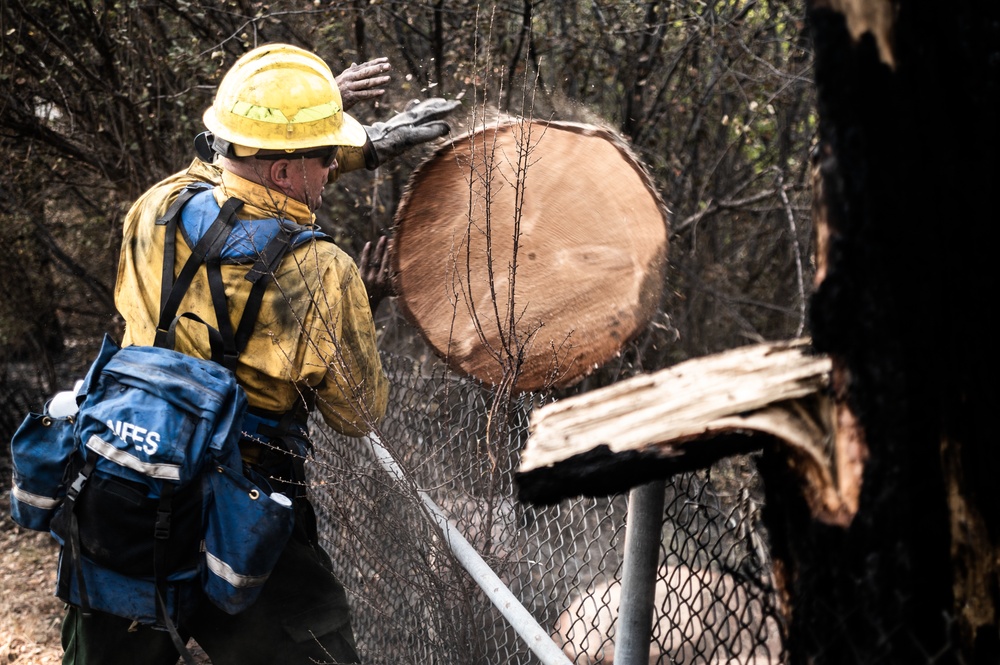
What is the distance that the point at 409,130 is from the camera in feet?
9.81

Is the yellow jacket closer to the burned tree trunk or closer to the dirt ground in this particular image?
the burned tree trunk

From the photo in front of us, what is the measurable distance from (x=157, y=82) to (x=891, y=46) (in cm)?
510

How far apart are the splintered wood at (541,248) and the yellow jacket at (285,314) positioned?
0.32 m

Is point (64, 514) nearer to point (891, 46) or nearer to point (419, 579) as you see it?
point (419, 579)

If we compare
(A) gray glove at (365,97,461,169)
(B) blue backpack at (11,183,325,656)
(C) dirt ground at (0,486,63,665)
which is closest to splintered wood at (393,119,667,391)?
(A) gray glove at (365,97,461,169)

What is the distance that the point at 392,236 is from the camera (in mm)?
3086

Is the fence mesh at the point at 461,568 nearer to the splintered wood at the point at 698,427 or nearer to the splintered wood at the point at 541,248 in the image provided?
the splintered wood at the point at 541,248

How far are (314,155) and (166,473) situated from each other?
3.15 ft

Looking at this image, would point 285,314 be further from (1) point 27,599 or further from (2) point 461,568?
(1) point 27,599

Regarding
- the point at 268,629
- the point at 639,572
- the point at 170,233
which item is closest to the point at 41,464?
the point at 170,233

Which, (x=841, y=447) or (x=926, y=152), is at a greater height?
(x=926, y=152)

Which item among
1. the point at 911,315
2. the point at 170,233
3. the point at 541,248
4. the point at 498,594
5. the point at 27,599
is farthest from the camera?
the point at 27,599

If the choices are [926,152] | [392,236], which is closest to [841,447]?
[926,152]

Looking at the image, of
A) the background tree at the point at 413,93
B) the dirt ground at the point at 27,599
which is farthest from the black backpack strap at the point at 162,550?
the background tree at the point at 413,93
